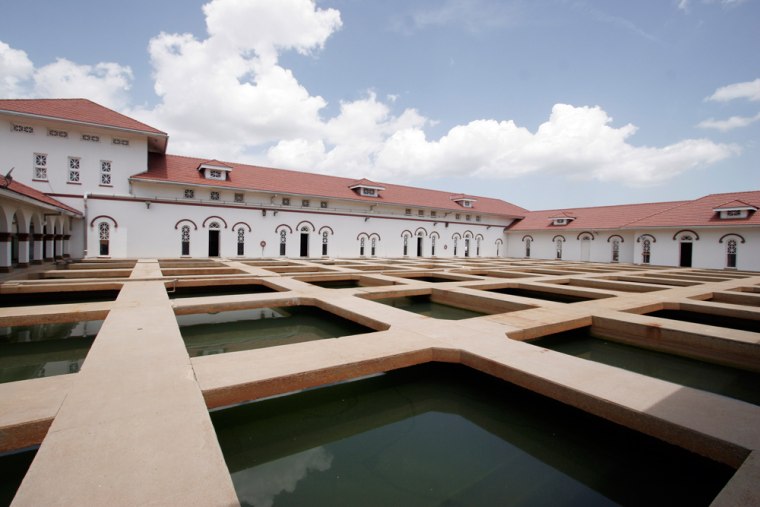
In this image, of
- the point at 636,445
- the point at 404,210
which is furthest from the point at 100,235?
the point at 636,445

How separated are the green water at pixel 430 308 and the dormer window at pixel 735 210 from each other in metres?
20.5

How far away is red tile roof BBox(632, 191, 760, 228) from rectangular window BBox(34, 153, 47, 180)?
31.0 metres

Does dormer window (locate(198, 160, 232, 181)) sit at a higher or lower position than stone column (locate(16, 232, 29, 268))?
higher

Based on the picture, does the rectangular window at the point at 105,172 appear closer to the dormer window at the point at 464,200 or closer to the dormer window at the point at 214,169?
the dormer window at the point at 214,169

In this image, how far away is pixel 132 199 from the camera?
61.4ft

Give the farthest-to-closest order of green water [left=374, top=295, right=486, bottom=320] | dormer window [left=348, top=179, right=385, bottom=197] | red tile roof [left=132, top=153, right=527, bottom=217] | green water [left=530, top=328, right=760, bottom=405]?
dormer window [left=348, top=179, right=385, bottom=197] → red tile roof [left=132, top=153, right=527, bottom=217] → green water [left=374, top=295, right=486, bottom=320] → green water [left=530, top=328, right=760, bottom=405]

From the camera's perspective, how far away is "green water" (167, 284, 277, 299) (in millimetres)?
10258

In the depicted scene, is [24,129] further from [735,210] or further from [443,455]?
[735,210]

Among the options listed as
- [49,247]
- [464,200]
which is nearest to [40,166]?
[49,247]

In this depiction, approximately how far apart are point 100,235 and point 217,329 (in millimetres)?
14637

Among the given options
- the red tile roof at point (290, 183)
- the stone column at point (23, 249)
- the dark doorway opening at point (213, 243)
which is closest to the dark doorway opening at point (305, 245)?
the red tile roof at point (290, 183)

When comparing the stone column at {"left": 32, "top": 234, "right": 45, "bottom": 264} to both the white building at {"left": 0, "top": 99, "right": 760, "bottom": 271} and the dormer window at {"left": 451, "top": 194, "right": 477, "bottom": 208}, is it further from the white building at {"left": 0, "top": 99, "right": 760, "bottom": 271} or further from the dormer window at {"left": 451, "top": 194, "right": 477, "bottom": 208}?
the dormer window at {"left": 451, "top": 194, "right": 477, "bottom": 208}

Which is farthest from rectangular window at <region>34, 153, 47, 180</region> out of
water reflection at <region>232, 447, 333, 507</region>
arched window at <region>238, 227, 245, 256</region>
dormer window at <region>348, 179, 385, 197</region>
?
water reflection at <region>232, 447, 333, 507</region>

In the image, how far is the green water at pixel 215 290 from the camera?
10.3 meters
